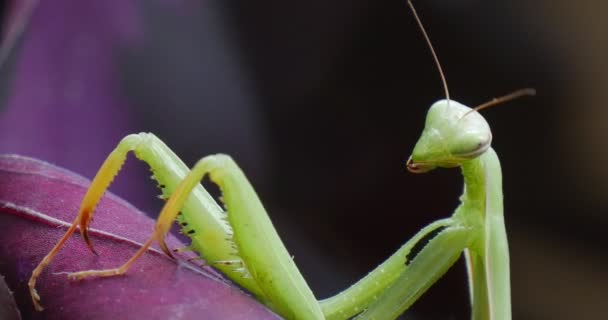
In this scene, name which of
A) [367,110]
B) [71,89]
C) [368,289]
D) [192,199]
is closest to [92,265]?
[192,199]

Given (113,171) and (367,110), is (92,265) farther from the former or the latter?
(367,110)

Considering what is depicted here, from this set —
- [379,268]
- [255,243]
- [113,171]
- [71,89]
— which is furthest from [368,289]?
[71,89]

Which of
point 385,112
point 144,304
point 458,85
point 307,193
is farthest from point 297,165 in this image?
point 144,304

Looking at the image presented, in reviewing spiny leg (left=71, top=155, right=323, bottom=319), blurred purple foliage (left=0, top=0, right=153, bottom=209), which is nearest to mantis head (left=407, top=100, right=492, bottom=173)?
spiny leg (left=71, top=155, right=323, bottom=319)

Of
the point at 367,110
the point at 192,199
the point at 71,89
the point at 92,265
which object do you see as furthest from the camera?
the point at 367,110

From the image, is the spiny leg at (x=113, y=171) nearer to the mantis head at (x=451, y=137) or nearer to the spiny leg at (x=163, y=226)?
Answer: the spiny leg at (x=163, y=226)

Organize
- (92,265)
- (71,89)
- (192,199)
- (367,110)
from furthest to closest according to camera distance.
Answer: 1. (367,110)
2. (71,89)
3. (192,199)
4. (92,265)

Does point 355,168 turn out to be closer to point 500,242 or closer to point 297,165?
point 297,165

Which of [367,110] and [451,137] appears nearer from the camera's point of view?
[451,137]

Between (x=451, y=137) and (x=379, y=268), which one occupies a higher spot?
(x=451, y=137)

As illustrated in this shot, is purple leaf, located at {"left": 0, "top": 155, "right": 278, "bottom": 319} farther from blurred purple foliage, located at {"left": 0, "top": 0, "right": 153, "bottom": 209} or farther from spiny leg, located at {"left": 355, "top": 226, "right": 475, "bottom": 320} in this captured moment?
blurred purple foliage, located at {"left": 0, "top": 0, "right": 153, "bottom": 209}
